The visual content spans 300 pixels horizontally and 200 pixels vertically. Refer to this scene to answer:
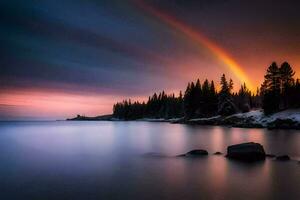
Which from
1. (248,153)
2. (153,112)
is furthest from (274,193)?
(153,112)

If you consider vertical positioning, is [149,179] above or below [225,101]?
below

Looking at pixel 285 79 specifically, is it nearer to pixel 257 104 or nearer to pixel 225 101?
pixel 225 101

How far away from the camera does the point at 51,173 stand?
24.1 m

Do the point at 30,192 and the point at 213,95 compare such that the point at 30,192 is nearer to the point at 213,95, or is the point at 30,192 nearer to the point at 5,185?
the point at 5,185

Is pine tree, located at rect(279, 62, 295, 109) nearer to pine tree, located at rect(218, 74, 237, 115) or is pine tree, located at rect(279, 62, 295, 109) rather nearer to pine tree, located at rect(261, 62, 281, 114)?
pine tree, located at rect(261, 62, 281, 114)

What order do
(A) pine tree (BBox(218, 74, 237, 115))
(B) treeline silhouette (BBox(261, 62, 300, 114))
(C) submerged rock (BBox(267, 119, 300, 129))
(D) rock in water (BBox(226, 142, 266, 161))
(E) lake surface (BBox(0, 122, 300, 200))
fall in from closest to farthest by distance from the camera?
(E) lake surface (BBox(0, 122, 300, 200))
(D) rock in water (BBox(226, 142, 266, 161))
(C) submerged rock (BBox(267, 119, 300, 129))
(B) treeline silhouette (BBox(261, 62, 300, 114))
(A) pine tree (BBox(218, 74, 237, 115))

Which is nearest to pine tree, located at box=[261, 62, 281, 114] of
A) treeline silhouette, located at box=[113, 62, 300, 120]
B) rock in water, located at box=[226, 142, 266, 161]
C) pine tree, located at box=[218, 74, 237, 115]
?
treeline silhouette, located at box=[113, 62, 300, 120]

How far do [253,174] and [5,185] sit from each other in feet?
60.8

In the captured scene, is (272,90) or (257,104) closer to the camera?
(272,90)

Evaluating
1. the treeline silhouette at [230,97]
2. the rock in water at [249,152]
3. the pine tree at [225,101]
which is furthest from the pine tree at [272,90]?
the rock in water at [249,152]

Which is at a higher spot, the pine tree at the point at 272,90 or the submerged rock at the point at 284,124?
the pine tree at the point at 272,90

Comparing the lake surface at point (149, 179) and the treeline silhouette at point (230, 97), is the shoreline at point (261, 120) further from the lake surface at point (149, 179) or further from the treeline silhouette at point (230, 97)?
the lake surface at point (149, 179)

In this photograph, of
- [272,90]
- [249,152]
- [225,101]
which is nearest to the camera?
[249,152]

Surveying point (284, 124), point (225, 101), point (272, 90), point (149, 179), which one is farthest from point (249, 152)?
point (225, 101)
